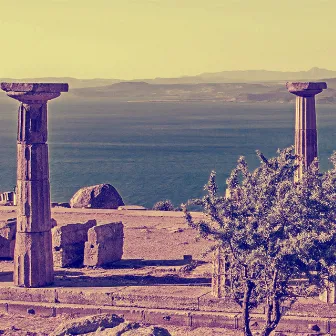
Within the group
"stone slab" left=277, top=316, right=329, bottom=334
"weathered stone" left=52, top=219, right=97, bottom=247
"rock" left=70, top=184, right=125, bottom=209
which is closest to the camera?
"stone slab" left=277, top=316, right=329, bottom=334

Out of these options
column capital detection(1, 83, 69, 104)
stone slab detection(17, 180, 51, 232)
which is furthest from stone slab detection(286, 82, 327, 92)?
stone slab detection(17, 180, 51, 232)

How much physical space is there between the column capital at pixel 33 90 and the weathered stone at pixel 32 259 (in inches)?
128

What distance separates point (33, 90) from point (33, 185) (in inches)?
90.5

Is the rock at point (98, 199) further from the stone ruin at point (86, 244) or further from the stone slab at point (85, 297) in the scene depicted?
the stone slab at point (85, 297)

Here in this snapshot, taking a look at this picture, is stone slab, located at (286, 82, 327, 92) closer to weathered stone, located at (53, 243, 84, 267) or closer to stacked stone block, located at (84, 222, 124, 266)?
stacked stone block, located at (84, 222, 124, 266)

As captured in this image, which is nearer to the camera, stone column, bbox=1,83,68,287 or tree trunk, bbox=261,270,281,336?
tree trunk, bbox=261,270,281,336

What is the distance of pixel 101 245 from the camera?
29406 mm

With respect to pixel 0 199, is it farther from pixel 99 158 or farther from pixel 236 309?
pixel 99 158

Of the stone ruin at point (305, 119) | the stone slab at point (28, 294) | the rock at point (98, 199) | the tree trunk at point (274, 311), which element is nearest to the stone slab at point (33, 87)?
the stone slab at point (28, 294)

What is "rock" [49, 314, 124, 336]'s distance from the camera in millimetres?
20859

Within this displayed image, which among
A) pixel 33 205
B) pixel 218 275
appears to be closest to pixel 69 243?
pixel 33 205

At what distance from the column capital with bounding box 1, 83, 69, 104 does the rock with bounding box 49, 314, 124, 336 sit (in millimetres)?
6695

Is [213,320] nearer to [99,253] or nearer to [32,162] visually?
[32,162]

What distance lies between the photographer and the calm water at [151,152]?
79.3 meters
